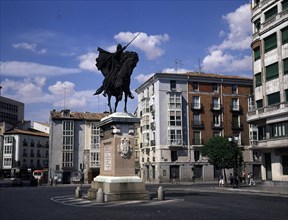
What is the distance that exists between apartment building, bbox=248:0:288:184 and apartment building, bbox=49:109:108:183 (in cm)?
3439

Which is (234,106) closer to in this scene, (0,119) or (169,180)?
(169,180)

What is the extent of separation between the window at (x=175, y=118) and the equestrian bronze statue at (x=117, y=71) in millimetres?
44221

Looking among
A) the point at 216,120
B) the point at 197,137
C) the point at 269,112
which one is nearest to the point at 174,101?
the point at 197,137

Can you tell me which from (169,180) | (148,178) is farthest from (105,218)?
(148,178)

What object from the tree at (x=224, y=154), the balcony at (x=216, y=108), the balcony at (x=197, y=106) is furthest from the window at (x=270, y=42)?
the balcony at (x=216, y=108)

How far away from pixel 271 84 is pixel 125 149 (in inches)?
1074

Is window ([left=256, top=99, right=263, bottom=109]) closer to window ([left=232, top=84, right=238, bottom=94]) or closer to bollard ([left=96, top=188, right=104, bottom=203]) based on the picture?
window ([left=232, top=84, right=238, bottom=94])

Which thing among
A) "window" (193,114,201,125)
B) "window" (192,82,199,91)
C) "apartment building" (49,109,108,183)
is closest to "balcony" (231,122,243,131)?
"window" (193,114,201,125)

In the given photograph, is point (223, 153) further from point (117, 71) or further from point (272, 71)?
point (117, 71)

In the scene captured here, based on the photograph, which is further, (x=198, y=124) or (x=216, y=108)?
(x=216, y=108)

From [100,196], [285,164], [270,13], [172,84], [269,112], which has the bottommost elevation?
[100,196]

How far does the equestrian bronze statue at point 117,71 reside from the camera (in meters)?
21.9

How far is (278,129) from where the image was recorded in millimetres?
39938

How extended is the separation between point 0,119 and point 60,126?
46.8m
